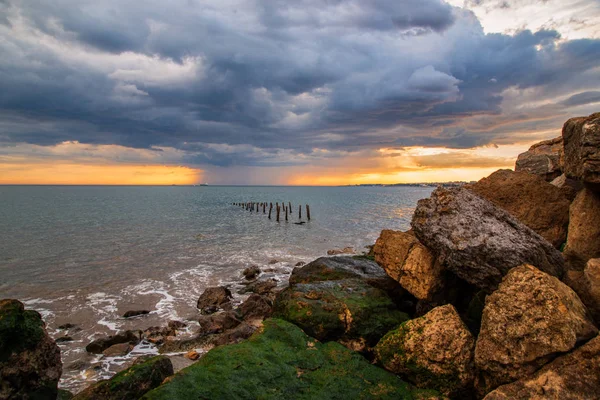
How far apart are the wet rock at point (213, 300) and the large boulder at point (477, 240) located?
37.5 feet

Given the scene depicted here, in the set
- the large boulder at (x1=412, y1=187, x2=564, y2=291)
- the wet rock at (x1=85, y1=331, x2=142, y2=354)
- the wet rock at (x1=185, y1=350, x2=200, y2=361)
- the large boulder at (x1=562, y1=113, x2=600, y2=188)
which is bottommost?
the wet rock at (x1=85, y1=331, x2=142, y2=354)

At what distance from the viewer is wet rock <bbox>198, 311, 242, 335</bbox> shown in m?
13.0

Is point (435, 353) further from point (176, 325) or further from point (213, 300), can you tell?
point (213, 300)

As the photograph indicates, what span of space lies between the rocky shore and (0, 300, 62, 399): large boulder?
21 mm

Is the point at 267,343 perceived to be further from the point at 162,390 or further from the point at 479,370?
the point at 479,370

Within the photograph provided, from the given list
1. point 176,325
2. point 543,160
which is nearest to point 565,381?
point 543,160

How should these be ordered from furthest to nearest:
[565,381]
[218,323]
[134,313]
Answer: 1. [134,313]
2. [218,323]
3. [565,381]

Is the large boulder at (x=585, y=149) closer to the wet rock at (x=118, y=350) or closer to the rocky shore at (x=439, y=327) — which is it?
the rocky shore at (x=439, y=327)

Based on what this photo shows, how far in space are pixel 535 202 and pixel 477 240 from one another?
4299mm

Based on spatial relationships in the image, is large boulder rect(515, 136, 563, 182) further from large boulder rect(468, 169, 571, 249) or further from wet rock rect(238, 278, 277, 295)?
wet rock rect(238, 278, 277, 295)

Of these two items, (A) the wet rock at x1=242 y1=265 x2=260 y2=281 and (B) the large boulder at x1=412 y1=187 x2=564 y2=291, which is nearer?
(B) the large boulder at x1=412 y1=187 x2=564 y2=291

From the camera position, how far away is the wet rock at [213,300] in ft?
53.0

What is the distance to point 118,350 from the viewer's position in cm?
1198

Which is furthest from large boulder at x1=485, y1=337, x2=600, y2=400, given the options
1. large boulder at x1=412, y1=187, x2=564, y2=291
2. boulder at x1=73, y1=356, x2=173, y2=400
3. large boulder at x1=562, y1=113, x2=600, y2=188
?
boulder at x1=73, y1=356, x2=173, y2=400
